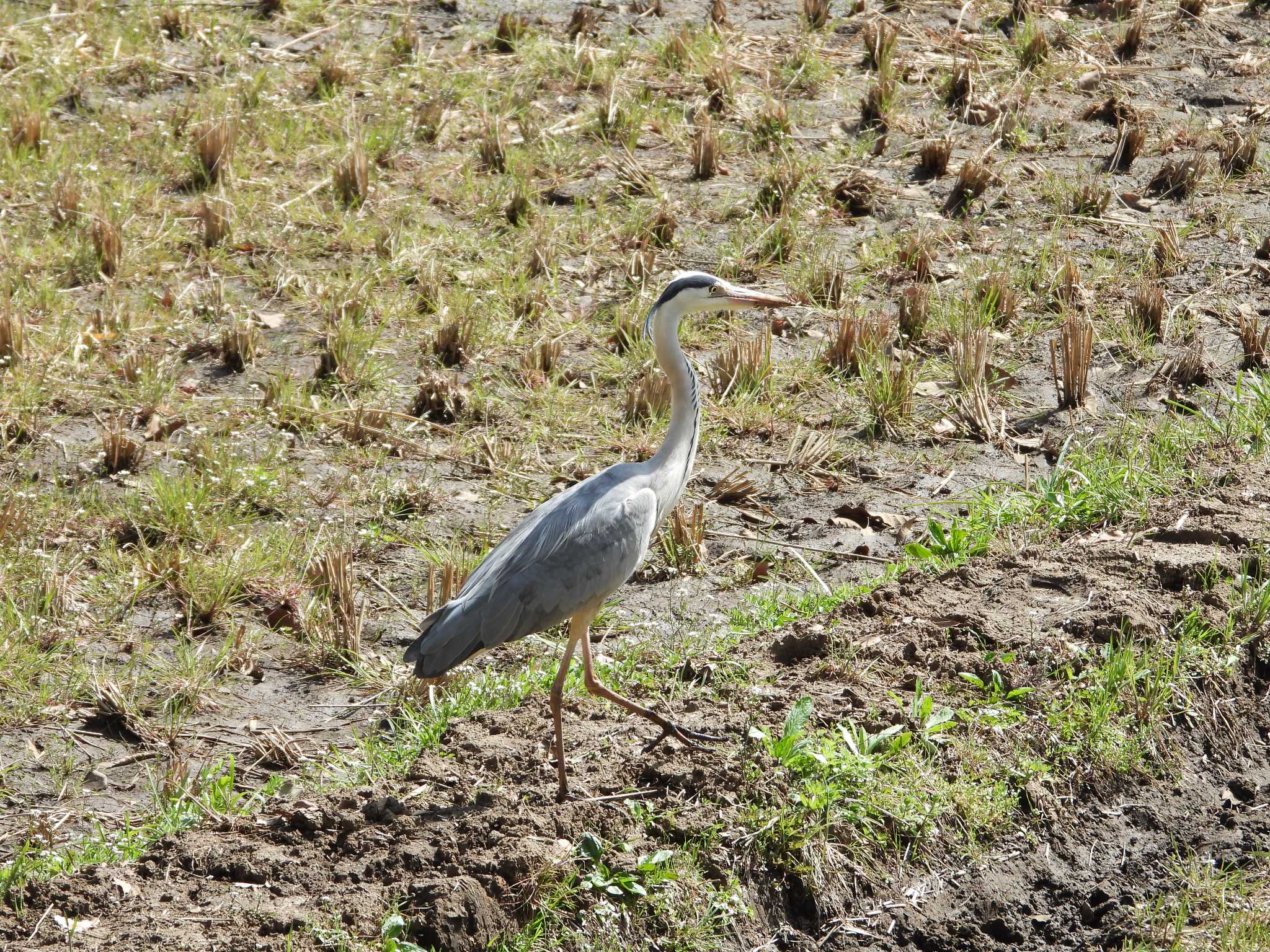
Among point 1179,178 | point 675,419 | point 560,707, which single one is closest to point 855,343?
point 675,419

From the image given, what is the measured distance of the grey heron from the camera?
15.7ft

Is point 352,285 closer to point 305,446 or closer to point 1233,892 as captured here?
point 305,446

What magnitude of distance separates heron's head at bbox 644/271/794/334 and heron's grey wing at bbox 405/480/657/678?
2.37 ft

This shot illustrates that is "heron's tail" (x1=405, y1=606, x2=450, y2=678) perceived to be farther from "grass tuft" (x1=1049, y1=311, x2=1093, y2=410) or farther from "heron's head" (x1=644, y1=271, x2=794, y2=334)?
"grass tuft" (x1=1049, y1=311, x2=1093, y2=410)

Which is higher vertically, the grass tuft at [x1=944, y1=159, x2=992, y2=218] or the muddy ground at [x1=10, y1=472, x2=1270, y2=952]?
the grass tuft at [x1=944, y1=159, x2=992, y2=218]

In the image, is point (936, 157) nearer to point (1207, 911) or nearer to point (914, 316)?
point (914, 316)

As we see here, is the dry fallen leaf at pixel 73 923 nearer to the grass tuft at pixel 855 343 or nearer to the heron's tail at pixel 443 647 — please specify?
the heron's tail at pixel 443 647

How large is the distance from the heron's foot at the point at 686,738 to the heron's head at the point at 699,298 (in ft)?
4.79

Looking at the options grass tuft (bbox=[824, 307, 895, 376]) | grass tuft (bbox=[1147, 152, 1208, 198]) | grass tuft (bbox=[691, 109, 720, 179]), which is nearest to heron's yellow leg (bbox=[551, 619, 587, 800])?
grass tuft (bbox=[824, 307, 895, 376])

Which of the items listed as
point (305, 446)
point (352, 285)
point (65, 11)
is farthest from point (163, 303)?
point (65, 11)

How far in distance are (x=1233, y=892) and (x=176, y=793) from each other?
3527 millimetres

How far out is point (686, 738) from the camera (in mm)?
4895

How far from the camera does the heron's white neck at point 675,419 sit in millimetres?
5188

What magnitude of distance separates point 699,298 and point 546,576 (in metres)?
1.24
